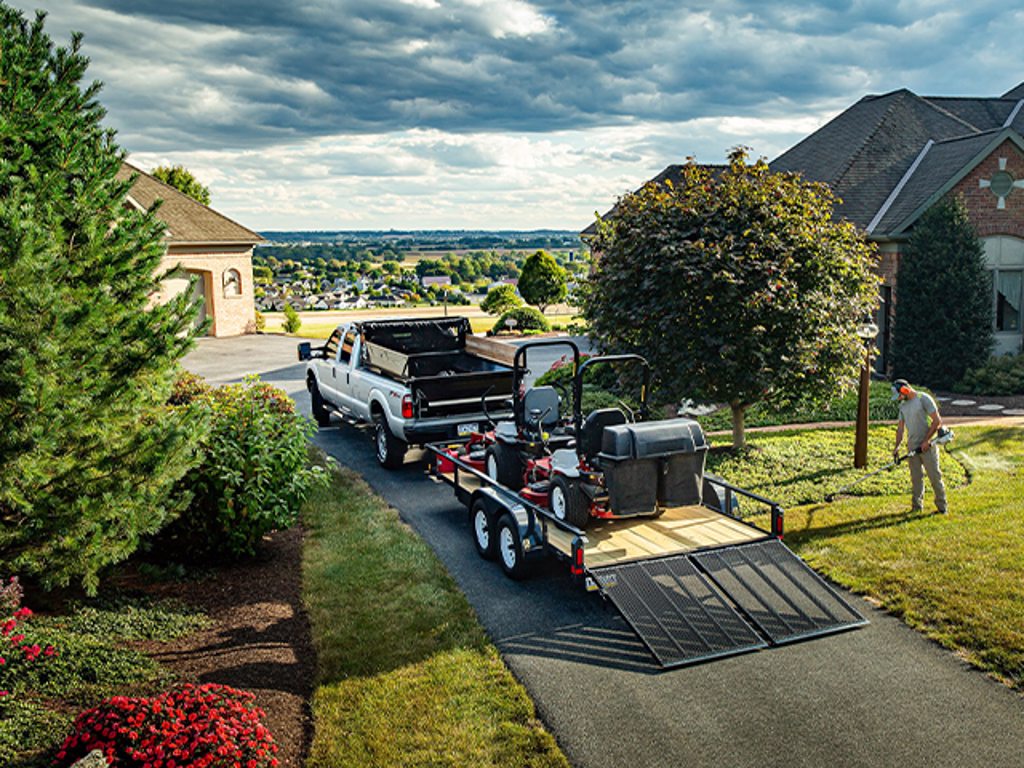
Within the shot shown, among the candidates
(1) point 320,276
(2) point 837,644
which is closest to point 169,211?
(2) point 837,644

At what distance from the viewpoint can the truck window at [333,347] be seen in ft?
54.6

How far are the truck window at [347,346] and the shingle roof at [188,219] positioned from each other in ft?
64.4

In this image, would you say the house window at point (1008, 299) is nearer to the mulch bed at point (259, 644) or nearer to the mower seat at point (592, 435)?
the mower seat at point (592, 435)

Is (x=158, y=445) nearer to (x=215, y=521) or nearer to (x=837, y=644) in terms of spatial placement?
(x=215, y=521)

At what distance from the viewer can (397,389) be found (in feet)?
45.1

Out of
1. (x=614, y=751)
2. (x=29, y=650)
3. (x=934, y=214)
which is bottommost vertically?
(x=614, y=751)

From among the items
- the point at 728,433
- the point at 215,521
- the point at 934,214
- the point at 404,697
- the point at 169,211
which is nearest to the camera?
the point at 404,697

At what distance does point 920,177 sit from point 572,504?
745 inches

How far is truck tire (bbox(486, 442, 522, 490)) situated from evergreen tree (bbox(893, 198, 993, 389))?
1471 cm

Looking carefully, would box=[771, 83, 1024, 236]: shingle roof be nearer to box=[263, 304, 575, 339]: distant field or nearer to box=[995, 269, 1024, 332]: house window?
box=[995, 269, 1024, 332]: house window

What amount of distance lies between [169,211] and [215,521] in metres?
29.4

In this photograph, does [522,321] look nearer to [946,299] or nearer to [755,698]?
[946,299]

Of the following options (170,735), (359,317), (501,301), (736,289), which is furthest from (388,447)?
A: (359,317)

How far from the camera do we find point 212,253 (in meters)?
34.9
